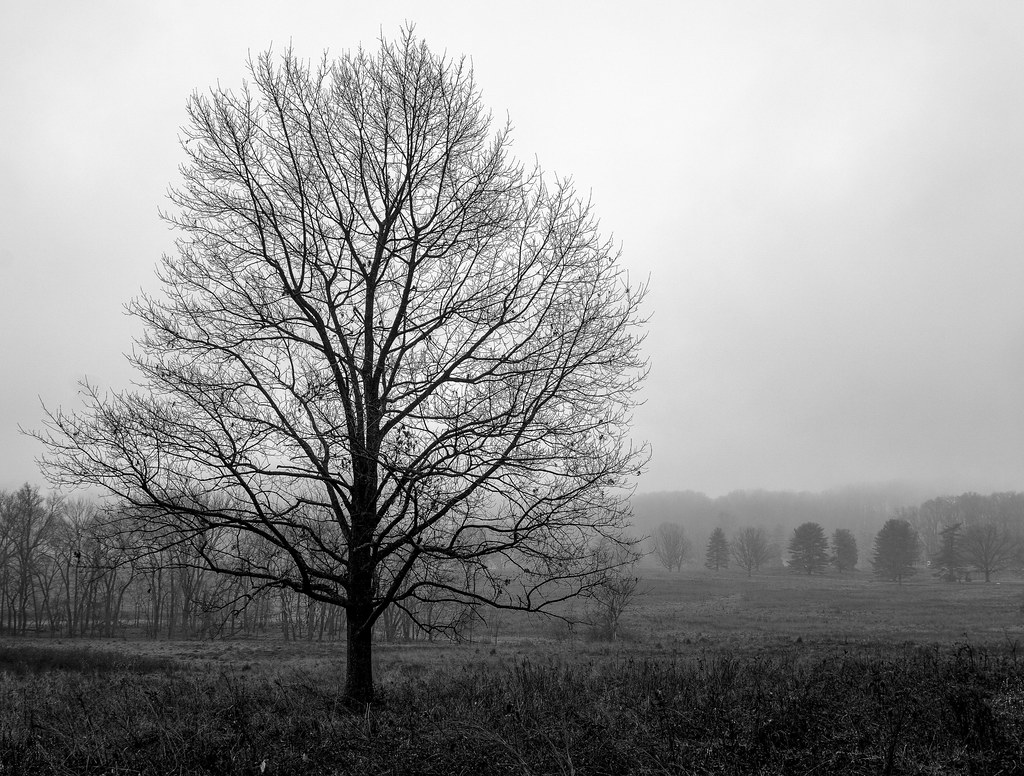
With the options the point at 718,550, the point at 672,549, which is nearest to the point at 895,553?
the point at 718,550

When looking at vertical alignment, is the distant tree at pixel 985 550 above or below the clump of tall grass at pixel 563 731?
below

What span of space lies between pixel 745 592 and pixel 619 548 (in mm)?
69010

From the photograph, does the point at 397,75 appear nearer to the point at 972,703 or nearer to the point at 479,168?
the point at 479,168

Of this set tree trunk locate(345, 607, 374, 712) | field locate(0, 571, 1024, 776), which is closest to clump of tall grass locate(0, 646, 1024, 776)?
field locate(0, 571, 1024, 776)

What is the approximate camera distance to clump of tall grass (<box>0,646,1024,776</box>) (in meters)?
4.36

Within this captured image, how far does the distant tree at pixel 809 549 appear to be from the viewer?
3578 inches

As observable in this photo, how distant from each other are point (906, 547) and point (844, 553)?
47.5ft

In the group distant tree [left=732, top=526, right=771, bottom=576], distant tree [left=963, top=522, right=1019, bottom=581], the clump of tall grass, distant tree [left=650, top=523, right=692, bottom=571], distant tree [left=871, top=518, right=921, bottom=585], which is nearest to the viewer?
the clump of tall grass

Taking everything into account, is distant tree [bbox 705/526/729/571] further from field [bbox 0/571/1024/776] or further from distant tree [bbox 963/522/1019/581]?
field [bbox 0/571/1024/776]

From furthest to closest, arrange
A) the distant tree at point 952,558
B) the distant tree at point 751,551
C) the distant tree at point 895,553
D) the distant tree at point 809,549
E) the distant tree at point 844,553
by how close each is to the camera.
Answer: the distant tree at point 751,551
the distant tree at point 844,553
the distant tree at point 809,549
the distant tree at point 895,553
the distant tree at point 952,558

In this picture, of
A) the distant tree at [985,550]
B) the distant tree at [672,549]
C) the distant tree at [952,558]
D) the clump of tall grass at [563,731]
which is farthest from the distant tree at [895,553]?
the clump of tall grass at [563,731]

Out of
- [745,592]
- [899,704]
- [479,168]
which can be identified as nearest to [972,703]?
[899,704]

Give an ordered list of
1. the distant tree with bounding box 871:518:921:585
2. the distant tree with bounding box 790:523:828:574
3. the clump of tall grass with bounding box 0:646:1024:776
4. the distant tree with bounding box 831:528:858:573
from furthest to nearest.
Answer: the distant tree with bounding box 831:528:858:573, the distant tree with bounding box 790:523:828:574, the distant tree with bounding box 871:518:921:585, the clump of tall grass with bounding box 0:646:1024:776

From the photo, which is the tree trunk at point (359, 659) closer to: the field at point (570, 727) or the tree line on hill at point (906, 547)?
the field at point (570, 727)
